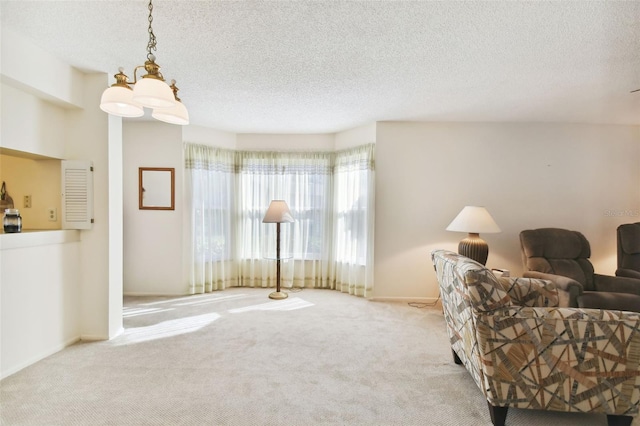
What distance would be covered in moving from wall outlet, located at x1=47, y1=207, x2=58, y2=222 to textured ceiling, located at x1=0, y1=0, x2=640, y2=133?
4.39ft

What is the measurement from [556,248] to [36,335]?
5.18 m

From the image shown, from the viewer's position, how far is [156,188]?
13.7 feet

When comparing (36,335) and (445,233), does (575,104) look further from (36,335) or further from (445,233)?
(36,335)

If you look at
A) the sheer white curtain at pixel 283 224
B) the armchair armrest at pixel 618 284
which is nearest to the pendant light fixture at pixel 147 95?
the sheer white curtain at pixel 283 224

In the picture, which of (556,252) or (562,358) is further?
(556,252)

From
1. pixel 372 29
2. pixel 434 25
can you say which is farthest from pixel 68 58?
pixel 434 25

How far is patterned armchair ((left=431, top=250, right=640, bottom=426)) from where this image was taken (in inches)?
62.1

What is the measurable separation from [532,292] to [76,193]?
12.4 ft

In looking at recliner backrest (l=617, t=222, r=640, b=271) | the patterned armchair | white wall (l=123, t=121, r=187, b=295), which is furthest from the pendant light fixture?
recliner backrest (l=617, t=222, r=640, b=271)

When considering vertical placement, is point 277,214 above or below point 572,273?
above

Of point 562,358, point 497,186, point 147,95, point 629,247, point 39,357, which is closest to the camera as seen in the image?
point 147,95

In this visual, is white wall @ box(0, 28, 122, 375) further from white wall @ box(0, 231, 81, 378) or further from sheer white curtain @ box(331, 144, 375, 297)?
sheer white curtain @ box(331, 144, 375, 297)

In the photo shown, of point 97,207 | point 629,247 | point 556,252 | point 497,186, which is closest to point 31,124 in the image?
point 97,207

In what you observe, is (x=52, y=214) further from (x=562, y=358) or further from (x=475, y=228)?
(x=475, y=228)
